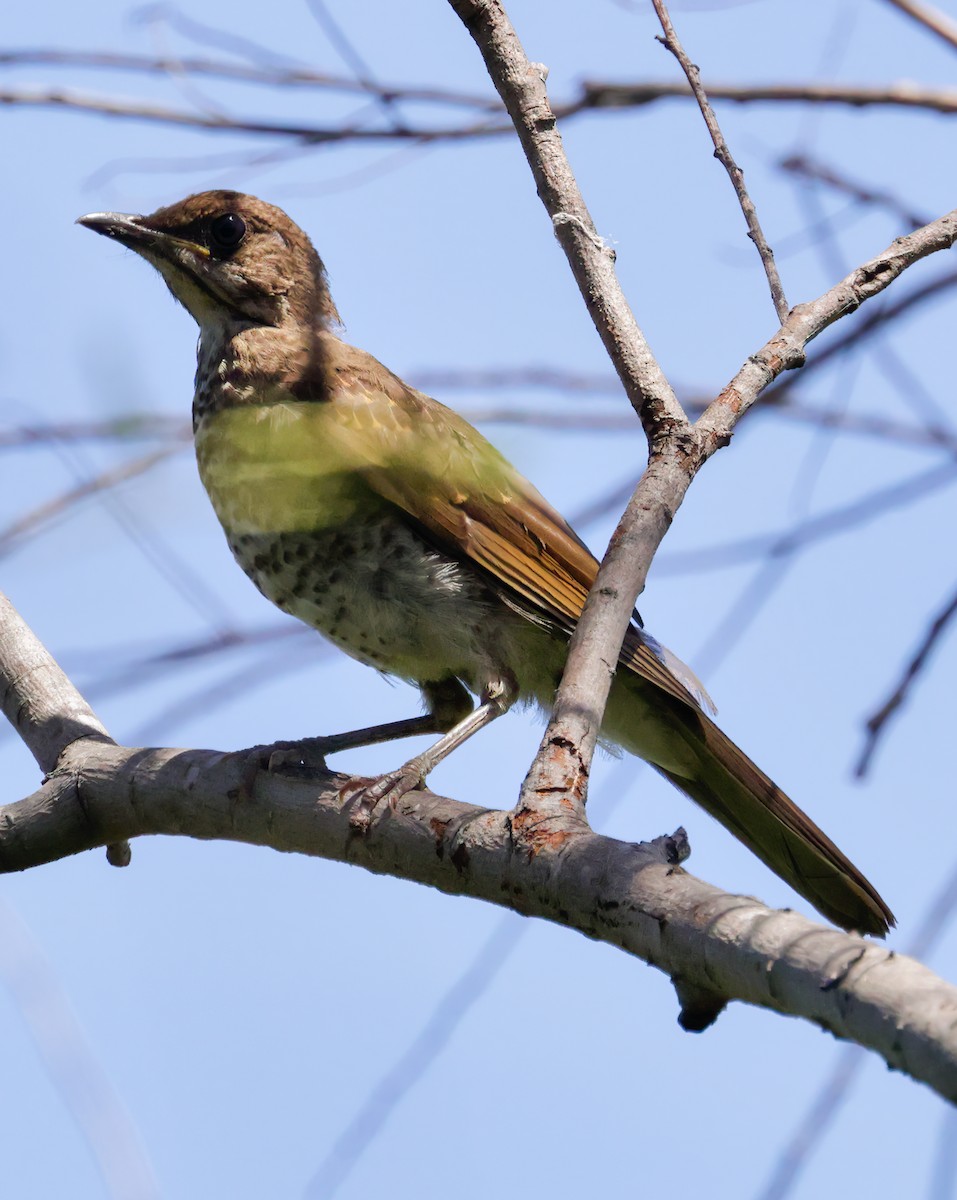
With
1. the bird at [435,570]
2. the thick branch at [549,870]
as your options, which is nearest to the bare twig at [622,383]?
the thick branch at [549,870]

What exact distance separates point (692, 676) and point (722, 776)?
271mm

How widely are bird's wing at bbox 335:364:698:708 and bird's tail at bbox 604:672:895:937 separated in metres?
0.14

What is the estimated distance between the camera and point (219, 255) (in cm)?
420

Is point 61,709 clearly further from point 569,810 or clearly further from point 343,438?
point 569,810

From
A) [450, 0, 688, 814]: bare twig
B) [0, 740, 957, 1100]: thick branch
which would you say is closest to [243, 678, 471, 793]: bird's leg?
[0, 740, 957, 1100]: thick branch

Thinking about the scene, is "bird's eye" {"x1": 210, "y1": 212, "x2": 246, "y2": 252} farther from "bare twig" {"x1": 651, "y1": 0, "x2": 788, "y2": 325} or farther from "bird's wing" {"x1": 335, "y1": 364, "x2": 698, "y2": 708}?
"bare twig" {"x1": 651, "y1": 0, "x2": 788, "y2": 325}

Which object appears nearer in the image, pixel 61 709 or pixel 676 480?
pixel 676 480

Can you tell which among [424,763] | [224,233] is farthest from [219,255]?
[424,763]

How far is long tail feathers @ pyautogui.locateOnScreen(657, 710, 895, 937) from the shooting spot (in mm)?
3207

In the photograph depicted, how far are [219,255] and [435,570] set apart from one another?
135 centimetres

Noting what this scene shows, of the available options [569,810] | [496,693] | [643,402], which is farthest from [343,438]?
[569,810]

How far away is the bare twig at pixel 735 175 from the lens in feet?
8.18

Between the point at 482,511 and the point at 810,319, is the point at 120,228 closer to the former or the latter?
the point at 482,511

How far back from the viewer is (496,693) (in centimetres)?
351
